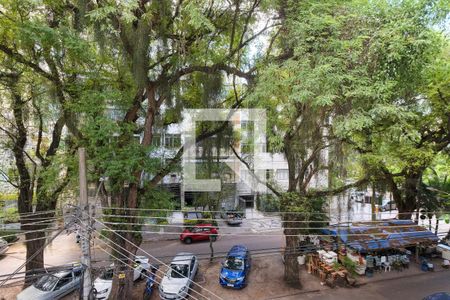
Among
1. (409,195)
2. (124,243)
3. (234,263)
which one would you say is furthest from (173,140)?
(409,195)

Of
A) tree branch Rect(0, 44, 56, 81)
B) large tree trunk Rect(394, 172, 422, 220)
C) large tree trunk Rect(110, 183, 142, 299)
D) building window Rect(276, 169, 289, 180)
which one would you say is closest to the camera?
tree branch Rect(0, 44, 56, 81)

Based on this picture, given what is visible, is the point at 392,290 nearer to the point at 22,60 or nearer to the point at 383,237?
the point at 383,237

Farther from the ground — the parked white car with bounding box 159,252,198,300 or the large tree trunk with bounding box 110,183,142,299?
the large tree trunk with bounding box 110,183,142,299

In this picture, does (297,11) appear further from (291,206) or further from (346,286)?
(346,286)

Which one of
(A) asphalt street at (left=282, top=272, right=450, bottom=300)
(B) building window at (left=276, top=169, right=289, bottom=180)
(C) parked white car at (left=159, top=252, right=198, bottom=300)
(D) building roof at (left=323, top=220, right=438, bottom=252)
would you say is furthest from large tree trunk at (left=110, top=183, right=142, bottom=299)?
(B) building window at (left=276, top=169, right=289, bottom=180)

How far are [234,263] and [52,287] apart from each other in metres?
4.98

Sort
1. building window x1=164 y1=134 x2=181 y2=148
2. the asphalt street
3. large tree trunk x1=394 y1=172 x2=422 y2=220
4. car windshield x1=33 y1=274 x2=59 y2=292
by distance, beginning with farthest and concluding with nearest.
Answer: large tree trunk x1=394 y1=172 x2=422 y2=220
building window x1=164 y1=134 x2=181 y2=148
the asphalt street
car windshield x1=33 y1=274 x2=59 y2=292

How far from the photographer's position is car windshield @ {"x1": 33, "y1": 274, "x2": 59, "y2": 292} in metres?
7.41

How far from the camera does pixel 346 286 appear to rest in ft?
27.5

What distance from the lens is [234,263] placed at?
28.8 ft

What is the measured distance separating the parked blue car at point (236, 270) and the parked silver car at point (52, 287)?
12.6 ft

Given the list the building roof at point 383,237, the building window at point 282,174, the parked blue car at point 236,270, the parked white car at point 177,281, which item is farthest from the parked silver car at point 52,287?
the building roof at point 383,237

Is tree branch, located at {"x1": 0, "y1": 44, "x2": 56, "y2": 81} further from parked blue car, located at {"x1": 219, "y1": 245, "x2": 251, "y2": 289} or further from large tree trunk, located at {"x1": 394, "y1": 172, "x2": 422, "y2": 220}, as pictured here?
large tree trunk, located at {"x1": 394, "y1": 172, "x2": 422, "y2": 220}

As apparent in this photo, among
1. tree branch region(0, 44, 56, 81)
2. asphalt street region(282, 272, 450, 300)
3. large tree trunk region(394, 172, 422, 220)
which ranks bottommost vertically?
asphalt street region(282, 272, 450, 300)
